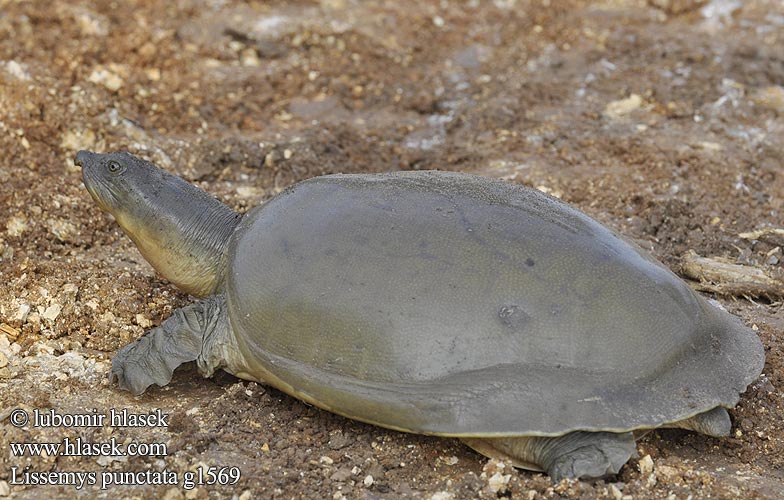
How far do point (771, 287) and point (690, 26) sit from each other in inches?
155

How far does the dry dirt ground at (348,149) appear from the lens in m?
3.05

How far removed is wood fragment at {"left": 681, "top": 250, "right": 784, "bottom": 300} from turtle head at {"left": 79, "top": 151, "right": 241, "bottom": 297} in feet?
7.89

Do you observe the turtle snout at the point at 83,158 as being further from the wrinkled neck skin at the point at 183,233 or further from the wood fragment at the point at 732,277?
the wood fragment at the point at 732,277

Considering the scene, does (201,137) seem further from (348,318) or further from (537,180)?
(348,318)

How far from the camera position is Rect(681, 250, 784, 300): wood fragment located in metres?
4.15

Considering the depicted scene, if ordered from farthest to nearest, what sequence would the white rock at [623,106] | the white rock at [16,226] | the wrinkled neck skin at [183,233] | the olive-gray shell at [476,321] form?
the white rock at [623,106], the white rock at [16,226], the wrinkled neck skin at [183,233], the olive-gray shell at [476,321]

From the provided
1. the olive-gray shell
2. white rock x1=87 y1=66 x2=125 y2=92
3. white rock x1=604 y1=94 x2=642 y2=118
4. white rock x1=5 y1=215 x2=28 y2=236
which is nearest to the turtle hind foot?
the olive-gray shell

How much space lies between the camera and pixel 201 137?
219 inches

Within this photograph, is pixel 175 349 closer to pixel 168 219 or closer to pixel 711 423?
pixel 168 219

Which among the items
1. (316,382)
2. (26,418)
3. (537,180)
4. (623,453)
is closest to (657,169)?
(537,180)

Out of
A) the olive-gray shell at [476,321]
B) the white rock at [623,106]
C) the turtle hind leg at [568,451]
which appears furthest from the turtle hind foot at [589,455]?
the white rock at [623,106]

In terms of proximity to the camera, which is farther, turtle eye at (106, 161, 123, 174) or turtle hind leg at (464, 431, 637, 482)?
turtle eye at (106, 161, 123, 174)

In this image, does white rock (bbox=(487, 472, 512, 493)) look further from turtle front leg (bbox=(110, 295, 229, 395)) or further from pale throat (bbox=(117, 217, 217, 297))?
pale throat (bbox=(117, 217, 217, 297))

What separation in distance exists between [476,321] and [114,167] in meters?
1.94
